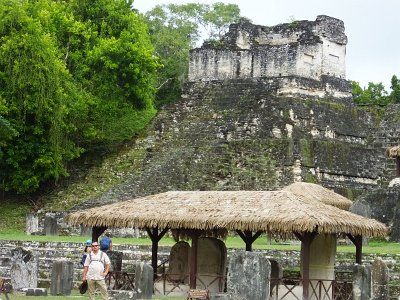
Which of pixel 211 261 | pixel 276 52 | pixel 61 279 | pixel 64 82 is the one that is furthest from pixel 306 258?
pixel 276 52

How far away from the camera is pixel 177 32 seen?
55.2 meters

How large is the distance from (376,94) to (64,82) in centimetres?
2038

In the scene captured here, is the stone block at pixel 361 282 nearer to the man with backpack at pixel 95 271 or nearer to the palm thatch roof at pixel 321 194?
the man with backpack at pixel 95 271

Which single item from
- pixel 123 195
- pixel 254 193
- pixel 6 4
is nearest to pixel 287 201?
pixel 254 193

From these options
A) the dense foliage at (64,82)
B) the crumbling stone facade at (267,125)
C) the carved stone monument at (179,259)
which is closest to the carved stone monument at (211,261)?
the carved stone monument at (179,259)

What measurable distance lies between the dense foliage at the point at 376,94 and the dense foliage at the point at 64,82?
42.5ft

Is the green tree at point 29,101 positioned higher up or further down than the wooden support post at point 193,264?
higher up

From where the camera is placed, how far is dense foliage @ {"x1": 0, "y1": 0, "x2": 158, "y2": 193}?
34781 mm

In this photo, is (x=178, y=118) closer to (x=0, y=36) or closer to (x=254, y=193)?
(x=0, y=36)

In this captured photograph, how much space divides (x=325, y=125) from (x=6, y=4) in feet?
40.9

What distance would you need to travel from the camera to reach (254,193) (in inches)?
826

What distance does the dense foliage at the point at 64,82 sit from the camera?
34781mm

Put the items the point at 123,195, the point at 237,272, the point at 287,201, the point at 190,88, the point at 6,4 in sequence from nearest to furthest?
1. the point at 237,272
2. the point at 287,201
3. the point at 123,195
4. the point at 6,4
5. the point at 190,88

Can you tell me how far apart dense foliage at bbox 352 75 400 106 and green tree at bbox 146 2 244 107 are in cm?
888
